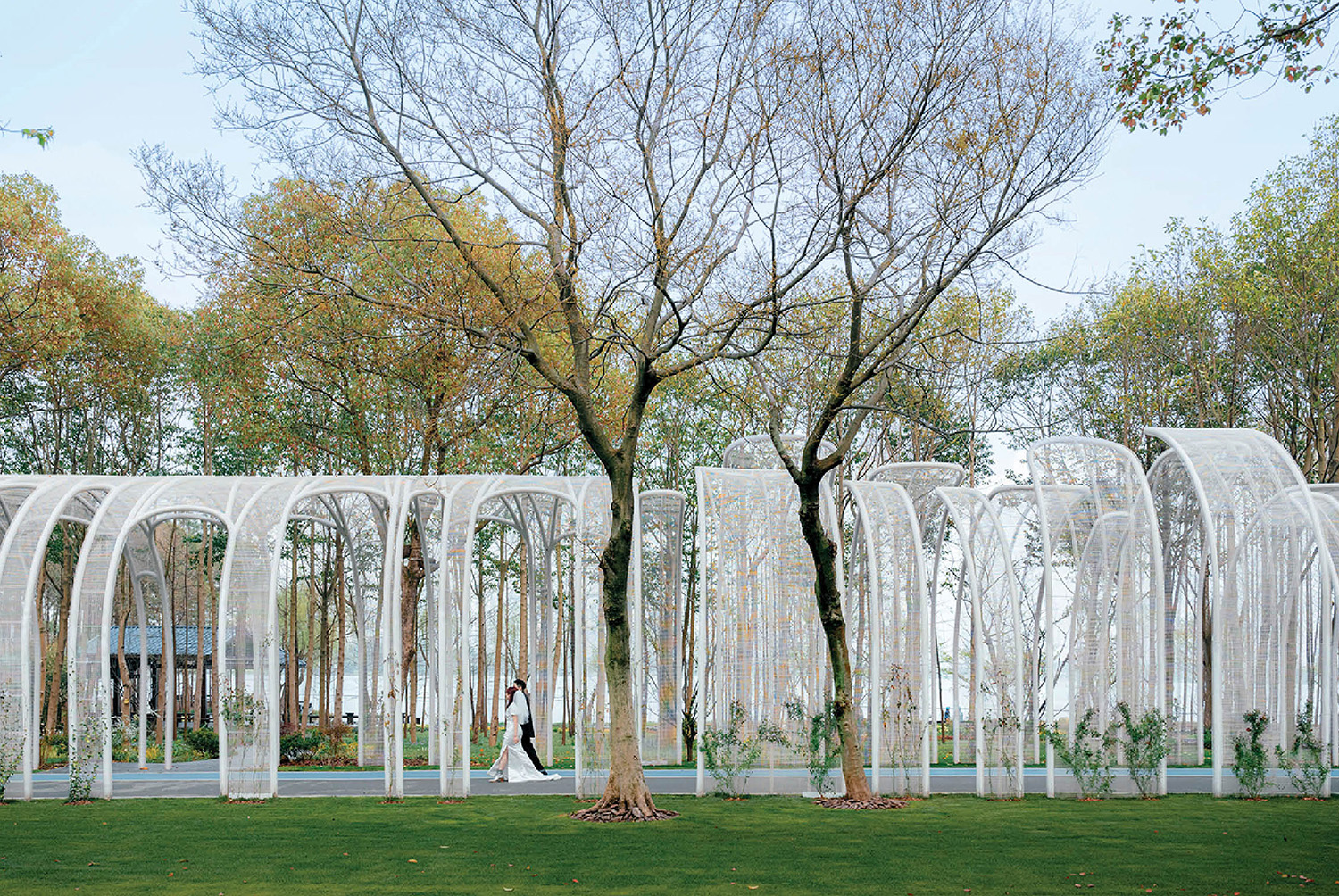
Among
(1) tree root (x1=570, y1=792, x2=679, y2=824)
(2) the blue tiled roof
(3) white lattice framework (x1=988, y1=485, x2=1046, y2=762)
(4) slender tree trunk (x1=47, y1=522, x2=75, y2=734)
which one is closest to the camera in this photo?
(1) tree root (x1=570, y1=792, x2=679, y2=824)

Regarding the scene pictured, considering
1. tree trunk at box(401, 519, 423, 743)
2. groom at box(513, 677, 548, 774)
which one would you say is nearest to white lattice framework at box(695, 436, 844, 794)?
groom at box(513, 677, 548, 774)

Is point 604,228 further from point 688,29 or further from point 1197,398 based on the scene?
point 1197,398

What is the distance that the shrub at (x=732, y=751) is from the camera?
43.3ft

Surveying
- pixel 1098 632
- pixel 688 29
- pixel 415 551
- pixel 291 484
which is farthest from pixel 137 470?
pixel 1098 632

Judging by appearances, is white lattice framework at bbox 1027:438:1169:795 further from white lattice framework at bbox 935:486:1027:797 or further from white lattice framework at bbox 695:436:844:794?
white lattice framework at bbox 695:436:844:794

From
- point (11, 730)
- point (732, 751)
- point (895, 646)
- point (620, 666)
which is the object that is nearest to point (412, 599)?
point (11, 730)

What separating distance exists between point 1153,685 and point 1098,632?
83cm

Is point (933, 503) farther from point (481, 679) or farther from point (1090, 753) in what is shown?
point (481, 679)

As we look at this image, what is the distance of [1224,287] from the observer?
67.8 ft

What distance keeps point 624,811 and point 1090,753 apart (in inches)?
211

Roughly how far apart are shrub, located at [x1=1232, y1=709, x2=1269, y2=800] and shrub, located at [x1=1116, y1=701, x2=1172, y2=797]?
757 mm

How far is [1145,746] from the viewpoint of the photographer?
43.3ft

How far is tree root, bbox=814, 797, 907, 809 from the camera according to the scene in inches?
487

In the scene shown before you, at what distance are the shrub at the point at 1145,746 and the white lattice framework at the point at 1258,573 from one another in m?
0.60
